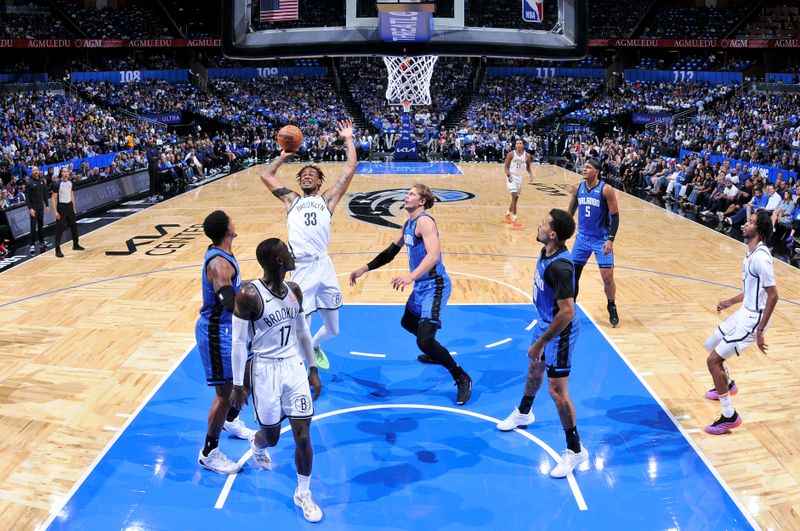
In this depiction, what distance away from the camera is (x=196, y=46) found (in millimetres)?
40469

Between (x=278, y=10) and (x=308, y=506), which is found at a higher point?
(x=278, y=10)

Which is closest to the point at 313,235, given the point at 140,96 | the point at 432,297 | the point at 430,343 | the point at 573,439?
the point at 432,297

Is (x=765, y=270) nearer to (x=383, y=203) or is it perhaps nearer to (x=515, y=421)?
(x=515, y=421)

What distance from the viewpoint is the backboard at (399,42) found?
32.4 ft

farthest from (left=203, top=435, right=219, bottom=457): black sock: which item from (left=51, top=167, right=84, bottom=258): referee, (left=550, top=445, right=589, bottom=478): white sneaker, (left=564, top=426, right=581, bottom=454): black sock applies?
(left=51, top=167, right=84, bottom=258): referee

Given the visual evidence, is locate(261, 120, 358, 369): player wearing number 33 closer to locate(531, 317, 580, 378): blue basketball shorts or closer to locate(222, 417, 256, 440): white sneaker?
locate(222, 417, 256, 440): white sneaker

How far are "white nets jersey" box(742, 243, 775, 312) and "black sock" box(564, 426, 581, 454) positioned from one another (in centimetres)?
165

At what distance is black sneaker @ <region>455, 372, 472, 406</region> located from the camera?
18.8 feet

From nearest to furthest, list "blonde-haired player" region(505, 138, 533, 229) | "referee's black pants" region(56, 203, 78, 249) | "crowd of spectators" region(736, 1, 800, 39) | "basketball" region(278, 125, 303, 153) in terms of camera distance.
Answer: "basketball" region(278, 125, 303, 153) → "referee's black pants" region(56, 203, 78, 249) → "blonde-haired player" region(505, 138, 533, 229) → "crowd of spectators" region(736, 1, 800, 39)

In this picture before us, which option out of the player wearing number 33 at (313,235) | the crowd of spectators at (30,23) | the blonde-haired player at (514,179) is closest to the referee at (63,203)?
the player wearing number 33 at (313,235)

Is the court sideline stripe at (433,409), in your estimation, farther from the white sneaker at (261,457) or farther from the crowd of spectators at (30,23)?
the crowd of spectators at (30,23)

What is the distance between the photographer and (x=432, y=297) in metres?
5.76

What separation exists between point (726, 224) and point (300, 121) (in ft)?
77.7

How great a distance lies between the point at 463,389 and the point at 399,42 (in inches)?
252
